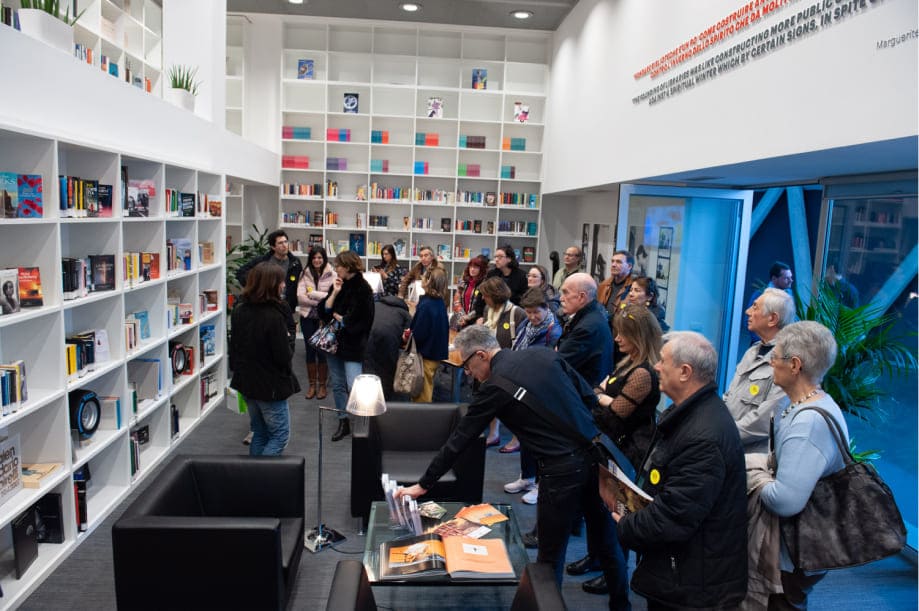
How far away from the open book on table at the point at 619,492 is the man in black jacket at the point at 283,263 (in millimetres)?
4942

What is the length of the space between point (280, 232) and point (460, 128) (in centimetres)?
428

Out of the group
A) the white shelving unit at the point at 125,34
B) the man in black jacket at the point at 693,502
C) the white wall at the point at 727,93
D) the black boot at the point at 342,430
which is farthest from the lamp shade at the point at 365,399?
the white shelving unit at the point at 125,34

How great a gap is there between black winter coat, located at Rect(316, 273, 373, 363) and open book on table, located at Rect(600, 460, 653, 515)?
3.10 m

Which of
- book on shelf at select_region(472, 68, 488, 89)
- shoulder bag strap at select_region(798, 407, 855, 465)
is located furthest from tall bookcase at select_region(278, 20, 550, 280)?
shoulder bag strap at select_region(798, 407, 855, 465)

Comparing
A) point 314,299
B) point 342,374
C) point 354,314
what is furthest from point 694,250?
point 314,299

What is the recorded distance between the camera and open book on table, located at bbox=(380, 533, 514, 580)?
8.83 feet

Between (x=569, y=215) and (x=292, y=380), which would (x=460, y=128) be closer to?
(x=569, y=215)

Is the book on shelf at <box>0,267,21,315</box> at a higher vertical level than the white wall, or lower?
lower

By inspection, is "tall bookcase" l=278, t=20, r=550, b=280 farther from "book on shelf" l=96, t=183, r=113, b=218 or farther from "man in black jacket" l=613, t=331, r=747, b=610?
"man in black jacket" l=613, t=331, r=747, b=610

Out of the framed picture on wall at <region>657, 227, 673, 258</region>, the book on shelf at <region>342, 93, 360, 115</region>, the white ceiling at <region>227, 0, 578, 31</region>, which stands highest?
the white ceiling at <region>227, 0, 578, 31</region>

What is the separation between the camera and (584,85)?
25.2 feet

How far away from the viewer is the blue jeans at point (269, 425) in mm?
4195

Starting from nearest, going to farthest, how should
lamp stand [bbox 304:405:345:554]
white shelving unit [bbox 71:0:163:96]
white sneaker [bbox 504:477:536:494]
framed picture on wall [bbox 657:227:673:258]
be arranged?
lamp stand [bbox 304:405:345:554] → white sneaker [bbox 504:477:536:494] → framed picture on wall [bbox 657:227:673:258] → white shelving unit [bbox 71:0:163:96]

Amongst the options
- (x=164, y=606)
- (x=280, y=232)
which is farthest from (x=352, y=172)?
(x=164, y=606)
